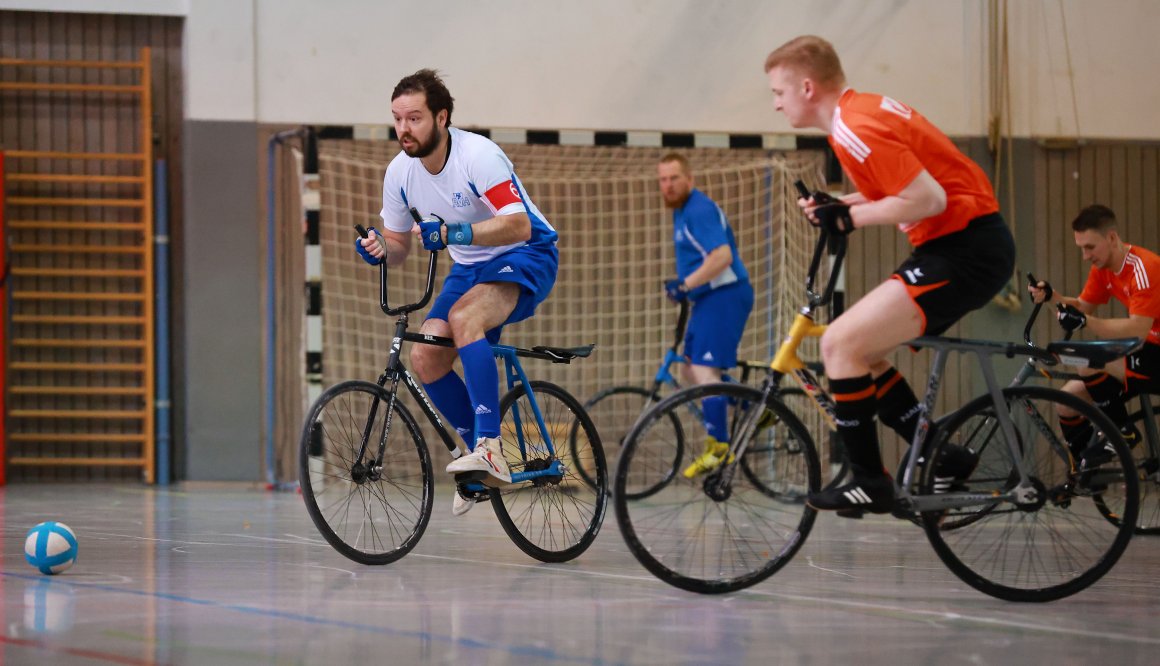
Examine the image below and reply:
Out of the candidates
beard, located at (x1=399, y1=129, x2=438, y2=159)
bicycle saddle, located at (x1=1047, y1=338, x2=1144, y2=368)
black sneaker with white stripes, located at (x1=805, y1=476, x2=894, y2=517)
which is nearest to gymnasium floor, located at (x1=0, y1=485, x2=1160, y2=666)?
black sneaker with white stripes, located at (x1=805, y1=476, x2=894, y2=517)

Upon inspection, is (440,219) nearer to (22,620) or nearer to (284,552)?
(284,552)

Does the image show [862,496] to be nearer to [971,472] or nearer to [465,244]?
[971,472]

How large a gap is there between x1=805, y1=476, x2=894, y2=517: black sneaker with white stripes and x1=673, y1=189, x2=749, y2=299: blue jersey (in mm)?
3357

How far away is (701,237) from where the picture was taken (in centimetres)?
675

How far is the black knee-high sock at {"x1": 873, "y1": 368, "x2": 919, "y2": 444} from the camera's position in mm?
3674


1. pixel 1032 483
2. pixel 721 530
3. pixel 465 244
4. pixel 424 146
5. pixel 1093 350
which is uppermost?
pixel 424 146

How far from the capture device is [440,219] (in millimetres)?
4121

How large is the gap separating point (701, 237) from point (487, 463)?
3037 mm

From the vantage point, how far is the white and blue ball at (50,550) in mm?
3797

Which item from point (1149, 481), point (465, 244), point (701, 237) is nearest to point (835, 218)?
point (465, 244)

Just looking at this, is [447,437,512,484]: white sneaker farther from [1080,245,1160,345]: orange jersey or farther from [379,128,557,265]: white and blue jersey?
[1080,245,1160,345]: orange jersey

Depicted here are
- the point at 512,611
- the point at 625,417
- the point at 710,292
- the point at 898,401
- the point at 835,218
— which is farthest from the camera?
the point at 625,417

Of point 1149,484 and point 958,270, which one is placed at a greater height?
point 958,270

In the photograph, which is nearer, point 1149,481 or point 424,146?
point 424,146
